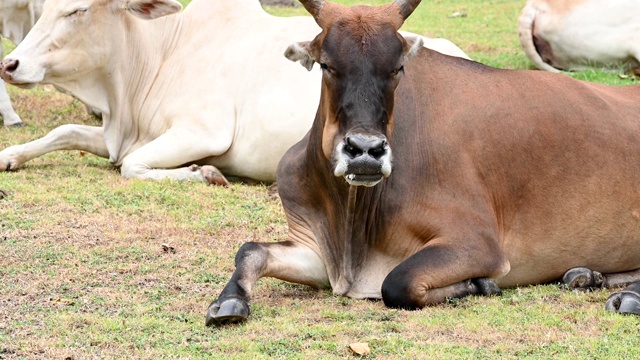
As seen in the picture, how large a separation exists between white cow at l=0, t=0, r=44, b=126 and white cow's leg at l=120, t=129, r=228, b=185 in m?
2.01

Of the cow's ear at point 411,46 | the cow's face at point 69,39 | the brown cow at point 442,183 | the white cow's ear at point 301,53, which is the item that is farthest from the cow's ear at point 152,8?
the cow's ear at point 411,46

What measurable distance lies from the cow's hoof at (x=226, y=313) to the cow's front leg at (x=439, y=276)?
2.04 ft

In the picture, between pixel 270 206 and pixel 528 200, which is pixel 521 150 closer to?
pixel 528 200

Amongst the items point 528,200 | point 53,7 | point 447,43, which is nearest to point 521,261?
point 528,200

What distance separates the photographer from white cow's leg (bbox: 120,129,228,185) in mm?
7840

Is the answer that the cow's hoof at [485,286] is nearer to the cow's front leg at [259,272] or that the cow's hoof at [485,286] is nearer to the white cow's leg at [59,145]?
the cow's front leg at [259,272]

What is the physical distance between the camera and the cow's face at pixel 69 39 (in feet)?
26.2

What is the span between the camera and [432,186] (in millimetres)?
5379

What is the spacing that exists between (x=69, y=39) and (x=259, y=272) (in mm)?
3360

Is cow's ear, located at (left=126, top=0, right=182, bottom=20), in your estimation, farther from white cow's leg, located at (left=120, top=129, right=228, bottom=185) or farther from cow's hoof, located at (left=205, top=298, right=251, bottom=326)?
cow's hoof, located at (left=205, top=298, right=251, bottom=326)

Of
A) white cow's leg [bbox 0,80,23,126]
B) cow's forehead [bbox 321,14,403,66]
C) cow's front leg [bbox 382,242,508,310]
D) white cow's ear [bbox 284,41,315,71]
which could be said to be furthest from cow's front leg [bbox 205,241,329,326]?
white cow's leg [bbox 0,80,23,126]

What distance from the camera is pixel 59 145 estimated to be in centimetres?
836

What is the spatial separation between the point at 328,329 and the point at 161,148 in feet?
11.5

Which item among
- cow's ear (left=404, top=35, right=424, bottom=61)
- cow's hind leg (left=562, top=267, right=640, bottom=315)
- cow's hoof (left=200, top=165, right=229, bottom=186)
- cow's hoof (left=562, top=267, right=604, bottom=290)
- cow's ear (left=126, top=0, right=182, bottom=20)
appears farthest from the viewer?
cow's ear (left=126, top=0, right=182, bottom=20)
